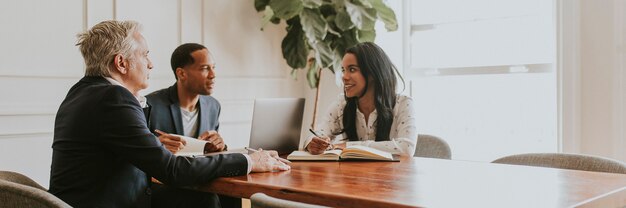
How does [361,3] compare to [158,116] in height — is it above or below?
above

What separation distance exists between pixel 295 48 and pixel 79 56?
53.9 inches

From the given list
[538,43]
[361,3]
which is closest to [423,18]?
[361,3]

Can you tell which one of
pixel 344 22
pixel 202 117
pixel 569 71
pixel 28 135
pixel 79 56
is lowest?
pixel 28 135

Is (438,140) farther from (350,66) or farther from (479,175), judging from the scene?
(479,175)

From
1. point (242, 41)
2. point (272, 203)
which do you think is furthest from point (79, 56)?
point (272, 203)

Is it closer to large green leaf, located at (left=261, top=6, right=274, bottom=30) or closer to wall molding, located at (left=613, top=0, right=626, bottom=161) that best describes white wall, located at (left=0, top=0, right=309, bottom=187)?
large green leaf, located at (left=261, top=6, right=274, bottom=30)

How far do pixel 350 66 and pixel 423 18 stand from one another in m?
1.48

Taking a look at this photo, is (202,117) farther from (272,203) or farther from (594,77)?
(594,77)

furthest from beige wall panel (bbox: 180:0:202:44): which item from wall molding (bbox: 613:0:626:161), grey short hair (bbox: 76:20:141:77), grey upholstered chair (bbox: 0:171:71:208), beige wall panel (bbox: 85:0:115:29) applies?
grey upholstered chair (bbox: 0:171:71:208)

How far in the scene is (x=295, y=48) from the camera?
4.25 m

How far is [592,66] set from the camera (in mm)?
3305

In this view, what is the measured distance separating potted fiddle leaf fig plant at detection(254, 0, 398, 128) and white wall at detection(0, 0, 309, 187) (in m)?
0.40

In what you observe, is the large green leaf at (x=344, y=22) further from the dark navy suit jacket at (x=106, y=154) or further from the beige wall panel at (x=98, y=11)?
the dark navy suit jacket at (x=106, y=154)

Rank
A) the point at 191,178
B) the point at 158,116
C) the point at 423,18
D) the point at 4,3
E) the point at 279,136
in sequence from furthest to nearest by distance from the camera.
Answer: the point at 423,18 < the point at 4,3 < the point at 158,116 < the point at 279,136 < the point at 191,178
